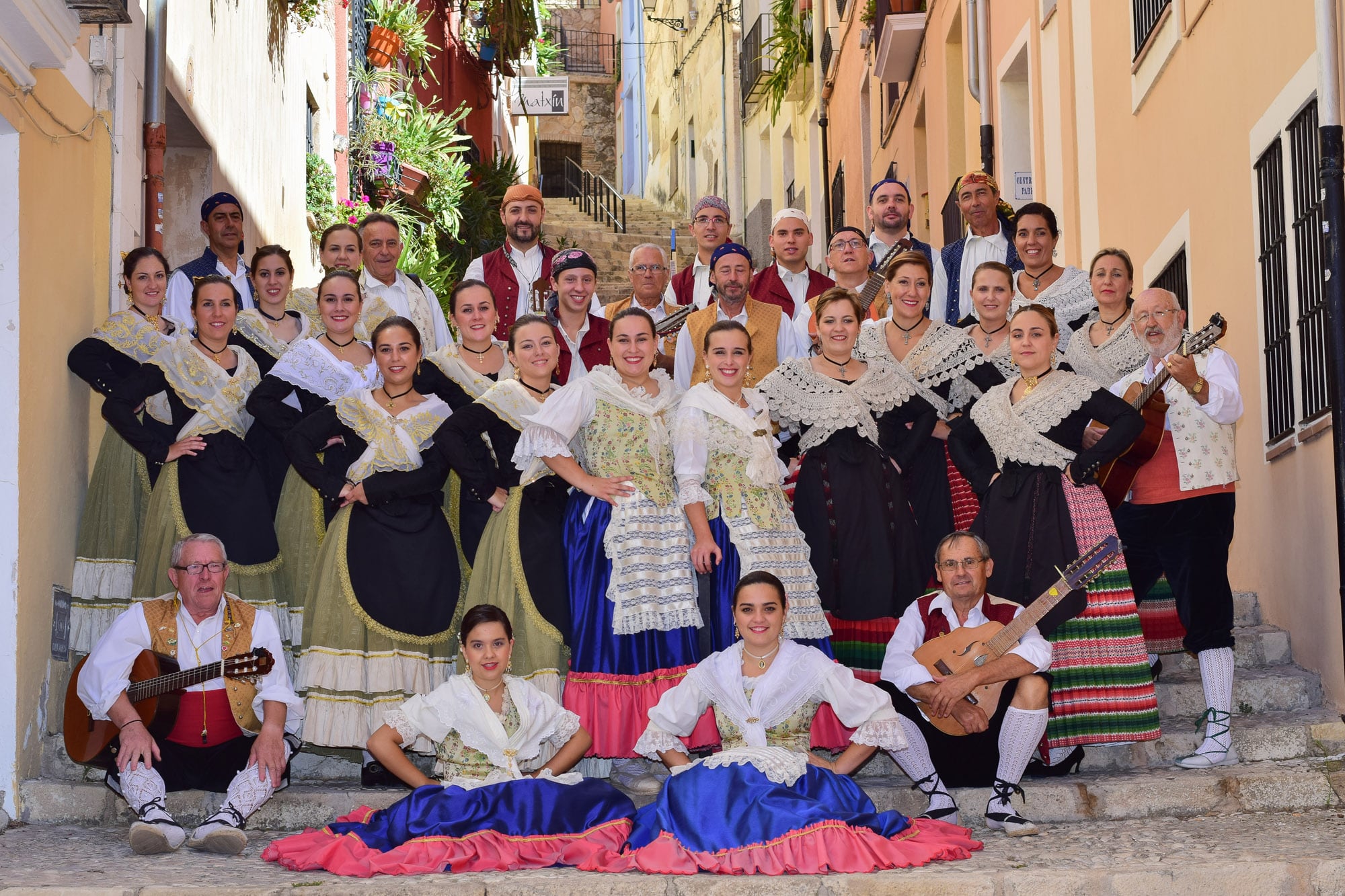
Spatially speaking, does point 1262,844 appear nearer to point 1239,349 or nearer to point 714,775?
point 714,775

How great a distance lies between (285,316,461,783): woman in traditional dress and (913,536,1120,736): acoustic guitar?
6.42 feet

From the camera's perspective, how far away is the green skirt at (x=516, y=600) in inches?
247

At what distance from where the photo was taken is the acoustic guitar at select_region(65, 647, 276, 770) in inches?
233

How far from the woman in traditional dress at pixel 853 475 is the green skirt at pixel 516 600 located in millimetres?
1146

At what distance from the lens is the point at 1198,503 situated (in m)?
6.50

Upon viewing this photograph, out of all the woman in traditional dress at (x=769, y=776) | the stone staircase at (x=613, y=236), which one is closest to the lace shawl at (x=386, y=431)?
the woman in traditional dress at (x=769, y=776)

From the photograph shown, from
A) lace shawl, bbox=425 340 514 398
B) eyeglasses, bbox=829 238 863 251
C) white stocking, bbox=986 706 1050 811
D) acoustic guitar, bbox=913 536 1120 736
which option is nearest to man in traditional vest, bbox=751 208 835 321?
eyeglasses, bbox=829 238 863 251

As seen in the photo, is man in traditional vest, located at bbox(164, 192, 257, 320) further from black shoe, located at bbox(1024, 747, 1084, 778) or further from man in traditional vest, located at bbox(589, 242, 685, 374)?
black shoe, located at bbox(1024, 747, 1084, 778)

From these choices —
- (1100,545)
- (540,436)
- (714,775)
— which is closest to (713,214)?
(540,436)

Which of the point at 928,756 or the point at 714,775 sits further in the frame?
the point at 928,756

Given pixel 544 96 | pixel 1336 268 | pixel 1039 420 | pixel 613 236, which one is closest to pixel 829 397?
pixel 1039 420

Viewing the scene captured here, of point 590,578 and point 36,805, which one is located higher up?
point 590,578

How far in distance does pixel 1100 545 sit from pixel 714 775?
171 cm

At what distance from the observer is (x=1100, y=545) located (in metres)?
5.98
